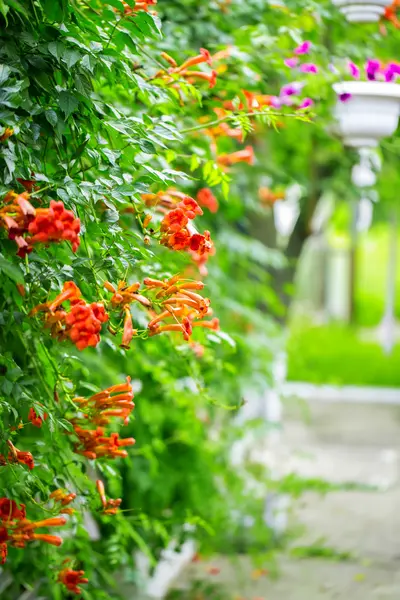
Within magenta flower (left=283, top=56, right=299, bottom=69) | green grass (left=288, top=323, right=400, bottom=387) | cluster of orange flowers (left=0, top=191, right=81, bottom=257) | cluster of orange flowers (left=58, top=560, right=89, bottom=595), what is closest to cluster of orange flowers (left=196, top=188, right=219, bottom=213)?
magenta flower (left=283, top=56, right=299, bottom=69)

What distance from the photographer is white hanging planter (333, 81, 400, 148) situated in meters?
2.71

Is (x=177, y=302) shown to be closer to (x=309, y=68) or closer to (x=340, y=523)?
(x=309, y=68)

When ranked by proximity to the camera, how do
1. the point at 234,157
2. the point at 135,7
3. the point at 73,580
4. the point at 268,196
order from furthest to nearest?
1. the point at 268,196
2. the point at 234,157
3. the point at 73,580
4. the point at 135,7

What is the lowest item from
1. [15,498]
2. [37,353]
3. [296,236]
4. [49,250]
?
[296,236]

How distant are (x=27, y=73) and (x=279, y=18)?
188 cm

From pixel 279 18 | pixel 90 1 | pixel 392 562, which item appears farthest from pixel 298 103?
pixel 392 562

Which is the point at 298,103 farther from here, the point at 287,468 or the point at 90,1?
the point at 287,468

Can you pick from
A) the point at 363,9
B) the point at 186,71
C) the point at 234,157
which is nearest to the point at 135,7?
the point at 186,71

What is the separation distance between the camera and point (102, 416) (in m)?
1.91

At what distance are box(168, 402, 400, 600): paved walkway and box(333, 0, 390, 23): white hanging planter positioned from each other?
2.51 meters

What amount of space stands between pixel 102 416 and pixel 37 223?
560mm

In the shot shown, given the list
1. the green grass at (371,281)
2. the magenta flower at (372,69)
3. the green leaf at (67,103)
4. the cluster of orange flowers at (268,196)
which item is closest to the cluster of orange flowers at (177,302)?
the green leaf at (67,103)

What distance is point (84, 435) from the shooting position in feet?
6.50

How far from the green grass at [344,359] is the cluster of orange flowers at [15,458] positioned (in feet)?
30.4
